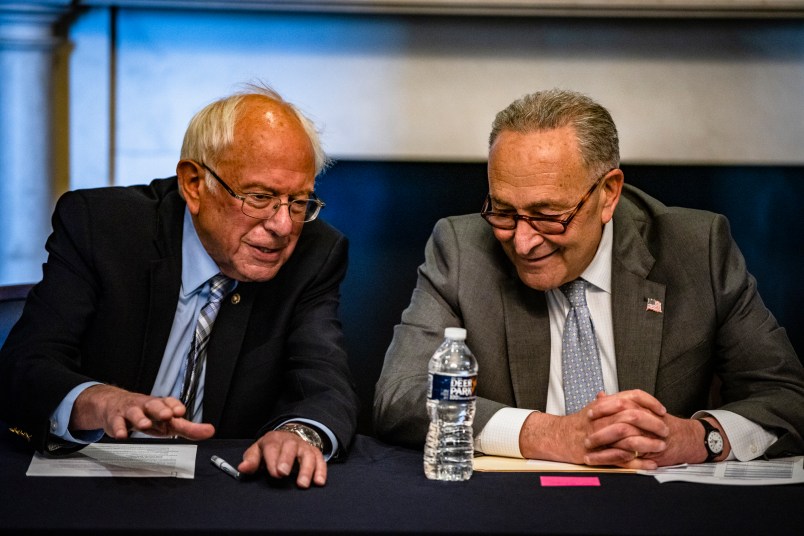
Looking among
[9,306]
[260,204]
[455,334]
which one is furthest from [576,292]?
[9,306]

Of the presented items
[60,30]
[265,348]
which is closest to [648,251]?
[265,348]

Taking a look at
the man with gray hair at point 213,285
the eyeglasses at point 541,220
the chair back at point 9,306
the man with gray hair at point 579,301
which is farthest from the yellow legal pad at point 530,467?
the chair back at point 9,306

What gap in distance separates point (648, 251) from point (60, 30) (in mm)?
2747

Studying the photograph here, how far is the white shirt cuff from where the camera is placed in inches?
81.8

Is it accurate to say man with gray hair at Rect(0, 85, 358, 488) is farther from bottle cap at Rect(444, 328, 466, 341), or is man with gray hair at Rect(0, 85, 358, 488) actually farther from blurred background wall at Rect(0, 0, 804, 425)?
blurred background wall at Rect(0, 0, 804, 425)

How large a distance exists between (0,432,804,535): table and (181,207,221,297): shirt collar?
2.34ft

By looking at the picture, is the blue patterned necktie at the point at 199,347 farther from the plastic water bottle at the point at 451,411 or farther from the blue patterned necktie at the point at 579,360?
the blue patterned necktie at the point at 579,360

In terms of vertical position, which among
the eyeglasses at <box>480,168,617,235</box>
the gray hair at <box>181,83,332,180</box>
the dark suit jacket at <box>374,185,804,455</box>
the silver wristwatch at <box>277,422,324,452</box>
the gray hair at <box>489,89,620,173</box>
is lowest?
the silver wristwatch at <box>277,422,324,452</box>

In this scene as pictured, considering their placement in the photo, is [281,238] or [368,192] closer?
[281,238]

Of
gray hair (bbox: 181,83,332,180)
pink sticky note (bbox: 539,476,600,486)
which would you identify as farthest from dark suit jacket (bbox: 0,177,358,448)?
pink sticky note (bbox: 539,476,600,486)

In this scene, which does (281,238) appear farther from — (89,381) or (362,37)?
(362,37)

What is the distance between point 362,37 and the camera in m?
3.97

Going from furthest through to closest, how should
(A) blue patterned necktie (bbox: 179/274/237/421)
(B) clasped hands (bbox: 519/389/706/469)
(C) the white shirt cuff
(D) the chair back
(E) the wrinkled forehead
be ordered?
(D) the chair back, (A) blue patterned necktie (bbox: 179/274/237/421), (E) the wrinkled forehead, (C) the white shirt cuff, (B) clasped hands (bbox: 519/389/706/469)

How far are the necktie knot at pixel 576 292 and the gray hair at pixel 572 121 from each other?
0.31 meters
